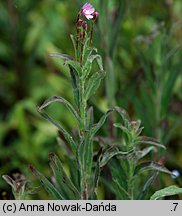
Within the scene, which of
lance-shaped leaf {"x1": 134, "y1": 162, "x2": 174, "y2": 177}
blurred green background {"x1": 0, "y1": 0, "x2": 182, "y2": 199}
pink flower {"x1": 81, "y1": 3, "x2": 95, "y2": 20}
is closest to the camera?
pink flower {"x1": 81, "y1": 3, "x2": 95, "y2": 20}

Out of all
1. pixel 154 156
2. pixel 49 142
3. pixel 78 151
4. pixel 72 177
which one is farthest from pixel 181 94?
pixel 78 151

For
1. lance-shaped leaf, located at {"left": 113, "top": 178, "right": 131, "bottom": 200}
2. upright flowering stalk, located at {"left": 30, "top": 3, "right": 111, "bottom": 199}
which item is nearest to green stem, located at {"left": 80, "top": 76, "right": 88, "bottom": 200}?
upright flowering stalk, located at {"left": 30, "top": 3, "right": 111, "bottom": 199}

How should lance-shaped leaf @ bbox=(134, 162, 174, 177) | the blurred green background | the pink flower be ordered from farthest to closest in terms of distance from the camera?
the blurred green background → lance-shaped leaf @ bbox=(134, 162, 174, 177) → the pink flower

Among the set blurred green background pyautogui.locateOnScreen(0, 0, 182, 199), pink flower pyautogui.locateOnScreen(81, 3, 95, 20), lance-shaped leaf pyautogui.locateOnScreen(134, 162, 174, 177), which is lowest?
lance-shaped leaf pyautogui.locateOnScreen(134, 162, 174, 177)

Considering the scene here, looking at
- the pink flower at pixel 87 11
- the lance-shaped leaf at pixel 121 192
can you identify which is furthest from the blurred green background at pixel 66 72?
the pink flower at pixel 87 11

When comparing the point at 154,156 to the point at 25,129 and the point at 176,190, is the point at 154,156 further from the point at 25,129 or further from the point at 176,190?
the point at 25,129

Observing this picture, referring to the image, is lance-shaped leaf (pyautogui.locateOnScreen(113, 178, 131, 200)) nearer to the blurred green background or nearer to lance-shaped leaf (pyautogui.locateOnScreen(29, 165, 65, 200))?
lance-shaped leaf (pyautogui.locateOnScreen(29, 165, 65, 200))

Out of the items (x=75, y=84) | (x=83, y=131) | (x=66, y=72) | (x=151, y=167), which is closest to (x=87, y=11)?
(x=75, y=84)
